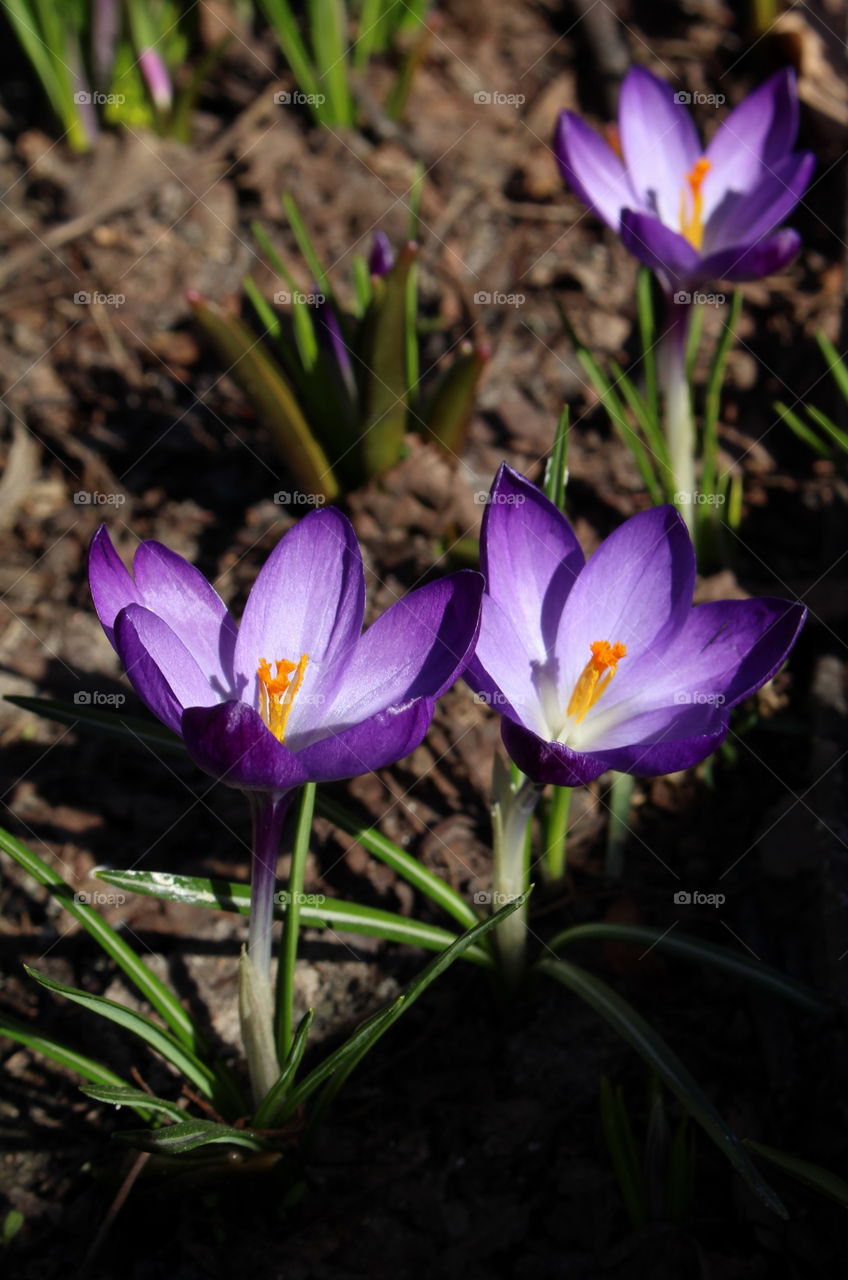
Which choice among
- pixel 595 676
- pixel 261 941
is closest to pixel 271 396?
pixel 595 676

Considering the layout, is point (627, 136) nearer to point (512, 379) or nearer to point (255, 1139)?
point (512, 379)

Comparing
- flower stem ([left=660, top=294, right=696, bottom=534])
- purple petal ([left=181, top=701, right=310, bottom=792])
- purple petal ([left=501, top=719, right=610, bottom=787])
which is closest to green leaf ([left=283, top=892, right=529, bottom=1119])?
purple petal ([left=501, top=719, right=610, bottom=787])

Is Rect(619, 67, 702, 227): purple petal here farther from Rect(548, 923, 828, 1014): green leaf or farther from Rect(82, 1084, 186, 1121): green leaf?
Rect(82, 1084, 186, 1121): green leaf

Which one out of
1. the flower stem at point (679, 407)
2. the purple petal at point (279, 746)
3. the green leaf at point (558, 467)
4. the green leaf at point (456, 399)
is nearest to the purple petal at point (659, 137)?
the flower stem at point (679, 407)

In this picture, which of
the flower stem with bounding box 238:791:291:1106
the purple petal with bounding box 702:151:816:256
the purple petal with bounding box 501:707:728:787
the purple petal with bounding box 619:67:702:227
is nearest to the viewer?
the purple petal with bounding box 501:707:728:787

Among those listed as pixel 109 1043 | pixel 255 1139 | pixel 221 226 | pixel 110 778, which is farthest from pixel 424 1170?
pixel 221 226

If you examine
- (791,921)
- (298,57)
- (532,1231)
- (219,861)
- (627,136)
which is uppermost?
(298,57)
